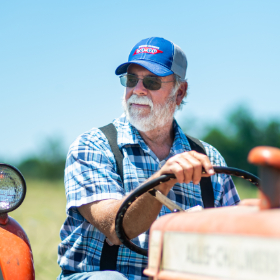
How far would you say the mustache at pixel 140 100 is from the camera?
108 inches

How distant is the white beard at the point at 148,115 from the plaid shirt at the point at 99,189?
0.36 feet

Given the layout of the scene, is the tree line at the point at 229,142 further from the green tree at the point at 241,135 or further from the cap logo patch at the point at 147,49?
the cap logo patch at the point at 147,49

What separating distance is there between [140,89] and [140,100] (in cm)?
8

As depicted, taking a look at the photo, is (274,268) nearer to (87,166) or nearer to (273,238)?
(273,238)

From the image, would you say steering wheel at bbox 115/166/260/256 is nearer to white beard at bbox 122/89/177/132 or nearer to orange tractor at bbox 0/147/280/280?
orange tractor at bbox 0/147/280/280

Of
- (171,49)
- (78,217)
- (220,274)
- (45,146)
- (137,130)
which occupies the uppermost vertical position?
(171,49)

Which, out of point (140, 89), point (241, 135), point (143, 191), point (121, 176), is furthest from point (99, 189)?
point (241, 135)

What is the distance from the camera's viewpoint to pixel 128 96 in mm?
2795

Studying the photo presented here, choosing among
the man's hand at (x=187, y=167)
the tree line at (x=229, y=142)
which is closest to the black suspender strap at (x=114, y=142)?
the man's hand at (x=187, y=167)

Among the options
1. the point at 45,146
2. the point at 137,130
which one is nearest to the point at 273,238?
the point at 137,130

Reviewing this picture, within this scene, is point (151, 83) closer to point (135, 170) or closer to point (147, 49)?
point (147, 49)

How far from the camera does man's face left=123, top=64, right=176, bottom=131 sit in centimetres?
264

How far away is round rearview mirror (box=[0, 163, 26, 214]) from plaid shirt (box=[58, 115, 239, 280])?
14.2 inches

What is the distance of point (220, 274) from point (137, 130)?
1749mm
